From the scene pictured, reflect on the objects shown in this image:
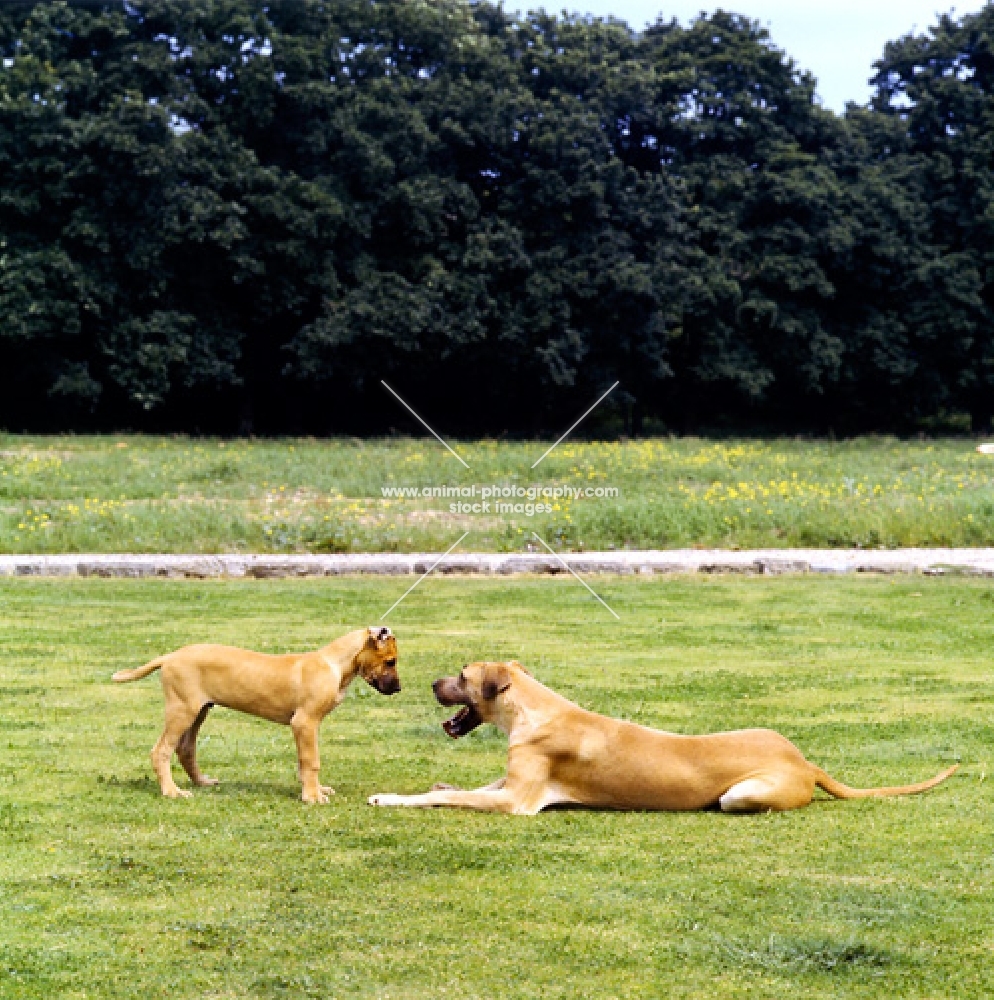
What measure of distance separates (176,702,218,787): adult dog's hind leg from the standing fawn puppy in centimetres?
6

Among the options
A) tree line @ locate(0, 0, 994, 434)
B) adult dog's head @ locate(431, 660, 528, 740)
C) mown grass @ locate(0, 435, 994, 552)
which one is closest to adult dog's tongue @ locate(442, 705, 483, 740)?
adult dog's head @ locate(431, 660, 528, 740)

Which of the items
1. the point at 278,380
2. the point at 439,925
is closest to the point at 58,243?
the point at 278,380

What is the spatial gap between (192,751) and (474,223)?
145ft

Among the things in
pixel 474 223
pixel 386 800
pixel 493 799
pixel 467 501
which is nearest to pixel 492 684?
pixel 493 799

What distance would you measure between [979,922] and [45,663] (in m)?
8.77

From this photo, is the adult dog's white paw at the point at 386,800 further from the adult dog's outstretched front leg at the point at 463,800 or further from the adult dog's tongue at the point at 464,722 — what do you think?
the adult dog's tongue at the point at 464,722

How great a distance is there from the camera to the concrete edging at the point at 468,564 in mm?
18672

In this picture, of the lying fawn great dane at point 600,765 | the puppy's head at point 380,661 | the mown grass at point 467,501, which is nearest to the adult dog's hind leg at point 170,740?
the puppy's head at point 380,661

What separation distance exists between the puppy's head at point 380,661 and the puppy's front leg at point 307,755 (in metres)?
0.38

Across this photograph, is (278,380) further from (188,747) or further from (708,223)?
(188,747)

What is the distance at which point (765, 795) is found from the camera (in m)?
7.91

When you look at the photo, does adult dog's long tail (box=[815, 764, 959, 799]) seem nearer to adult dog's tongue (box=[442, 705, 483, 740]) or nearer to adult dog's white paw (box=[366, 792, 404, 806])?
adult dog's tongue (box=[442, 705, 483, 740])

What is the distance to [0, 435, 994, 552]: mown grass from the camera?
21250 millimetres

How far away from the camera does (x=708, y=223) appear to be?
178ft
